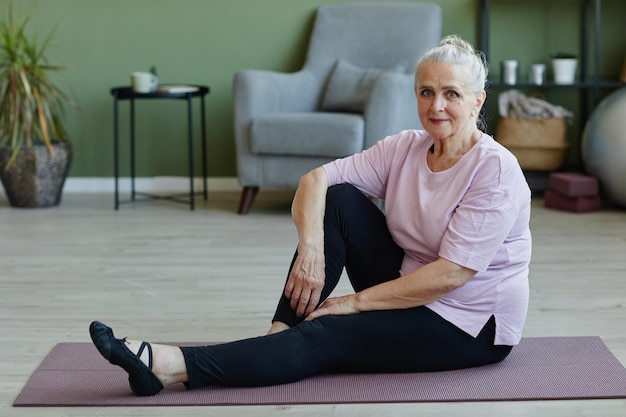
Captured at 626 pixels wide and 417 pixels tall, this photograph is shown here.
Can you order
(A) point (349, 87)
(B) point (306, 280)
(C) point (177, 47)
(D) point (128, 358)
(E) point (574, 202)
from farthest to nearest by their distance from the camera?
(C) point (177, 47), (A) point (349, 87), (E) point (574, 202), (B) point (306, 280), (D) point (128, 358)

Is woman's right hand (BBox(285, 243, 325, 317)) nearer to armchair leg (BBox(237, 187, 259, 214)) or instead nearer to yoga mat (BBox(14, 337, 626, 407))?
yoga mat (BBox(14, 337, 626, 407))

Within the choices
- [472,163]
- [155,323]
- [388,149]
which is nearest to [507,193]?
[472,163]

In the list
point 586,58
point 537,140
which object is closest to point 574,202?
point 537,140

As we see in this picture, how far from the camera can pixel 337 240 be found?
2268 mm

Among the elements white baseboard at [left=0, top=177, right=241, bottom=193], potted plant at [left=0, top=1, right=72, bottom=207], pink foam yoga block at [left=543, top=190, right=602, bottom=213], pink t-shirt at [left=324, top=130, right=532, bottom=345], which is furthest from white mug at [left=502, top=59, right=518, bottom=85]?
pink t-shirt at [left=324, top=130, right=532, bottom=345]

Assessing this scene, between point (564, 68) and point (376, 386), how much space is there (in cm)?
300

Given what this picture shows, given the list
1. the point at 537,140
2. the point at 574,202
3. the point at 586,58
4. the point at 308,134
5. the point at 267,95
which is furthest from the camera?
the point at 586,58

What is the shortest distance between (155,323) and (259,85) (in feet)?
6.45

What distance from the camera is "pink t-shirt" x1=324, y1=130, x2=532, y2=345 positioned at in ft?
6.75

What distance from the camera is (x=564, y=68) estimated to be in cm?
475

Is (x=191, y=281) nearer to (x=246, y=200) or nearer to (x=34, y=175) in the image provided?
(x=246, y=200)

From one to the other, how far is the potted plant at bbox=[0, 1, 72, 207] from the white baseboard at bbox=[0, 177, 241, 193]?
0.39 meters

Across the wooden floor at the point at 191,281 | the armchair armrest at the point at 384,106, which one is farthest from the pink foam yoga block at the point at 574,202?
the armchair armrest at the point at 384,106

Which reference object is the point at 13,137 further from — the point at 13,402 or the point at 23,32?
the point at 13,402
